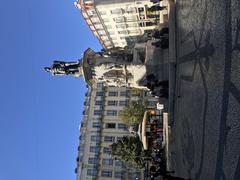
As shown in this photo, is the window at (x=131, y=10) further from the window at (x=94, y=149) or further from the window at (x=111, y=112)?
the window at (x=94, y=149)

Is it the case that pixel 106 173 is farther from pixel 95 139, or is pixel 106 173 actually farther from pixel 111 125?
pixel 111 125

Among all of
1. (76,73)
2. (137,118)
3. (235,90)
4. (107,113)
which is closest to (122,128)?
(107,113)

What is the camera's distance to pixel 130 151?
4084cm

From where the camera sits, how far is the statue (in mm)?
27119

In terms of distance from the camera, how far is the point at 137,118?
45906mm

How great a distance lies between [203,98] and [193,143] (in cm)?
191

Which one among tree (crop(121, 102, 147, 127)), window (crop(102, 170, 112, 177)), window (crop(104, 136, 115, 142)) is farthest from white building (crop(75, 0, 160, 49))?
window (crop(102, 170, 112, 177))

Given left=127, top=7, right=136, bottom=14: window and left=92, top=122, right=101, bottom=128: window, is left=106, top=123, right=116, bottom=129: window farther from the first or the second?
left=127, top=7, right=136, bottom=14: window

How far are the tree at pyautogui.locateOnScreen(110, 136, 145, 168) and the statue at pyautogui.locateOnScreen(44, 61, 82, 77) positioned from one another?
48.7 feet

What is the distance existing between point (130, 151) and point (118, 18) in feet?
61.9

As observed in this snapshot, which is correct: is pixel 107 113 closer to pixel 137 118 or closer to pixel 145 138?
pixel 137 118

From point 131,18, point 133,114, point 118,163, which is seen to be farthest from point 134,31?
point 118,163

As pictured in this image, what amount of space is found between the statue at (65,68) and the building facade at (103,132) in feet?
83.7

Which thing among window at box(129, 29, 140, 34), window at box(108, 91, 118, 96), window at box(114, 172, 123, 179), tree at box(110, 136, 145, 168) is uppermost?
window at box(129, 29, 140, 34)
